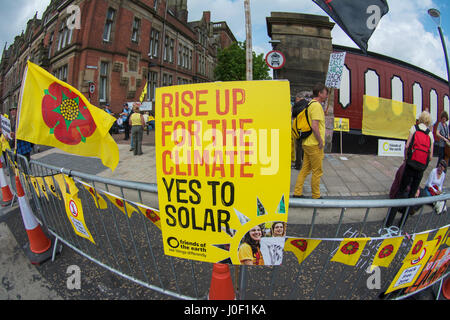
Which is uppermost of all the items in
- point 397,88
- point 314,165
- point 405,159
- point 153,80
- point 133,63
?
point 133,63

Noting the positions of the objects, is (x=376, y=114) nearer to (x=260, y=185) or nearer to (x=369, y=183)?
(x=369, y=183)

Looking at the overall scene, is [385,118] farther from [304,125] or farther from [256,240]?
[256,240]

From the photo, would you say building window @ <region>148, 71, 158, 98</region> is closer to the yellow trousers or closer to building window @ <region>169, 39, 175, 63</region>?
building window @ <region>169, 39, 175, 63</region>

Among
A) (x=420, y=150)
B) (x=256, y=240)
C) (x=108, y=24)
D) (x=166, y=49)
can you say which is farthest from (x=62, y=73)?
(x=420, y=150)

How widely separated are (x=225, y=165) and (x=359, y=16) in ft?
5.80

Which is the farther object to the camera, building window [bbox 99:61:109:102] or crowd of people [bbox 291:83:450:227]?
building window [bbox 99:61:109:102]

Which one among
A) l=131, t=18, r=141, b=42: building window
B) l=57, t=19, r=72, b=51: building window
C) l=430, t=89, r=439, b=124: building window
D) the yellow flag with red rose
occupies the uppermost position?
l=131, t=18, r=141, b=42: building window

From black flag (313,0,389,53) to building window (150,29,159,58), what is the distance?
84.5 ft

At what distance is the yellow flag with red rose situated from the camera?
2.14 metres

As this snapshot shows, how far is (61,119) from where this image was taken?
2225 mm

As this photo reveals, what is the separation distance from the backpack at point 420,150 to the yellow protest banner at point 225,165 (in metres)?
3.11

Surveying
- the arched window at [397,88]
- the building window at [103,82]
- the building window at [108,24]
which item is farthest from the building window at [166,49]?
the arched window at [397,88]

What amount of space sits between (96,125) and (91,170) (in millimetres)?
5030

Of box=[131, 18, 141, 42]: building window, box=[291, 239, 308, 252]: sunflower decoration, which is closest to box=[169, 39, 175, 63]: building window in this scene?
box=[131, 18, 141, 42]: building window
